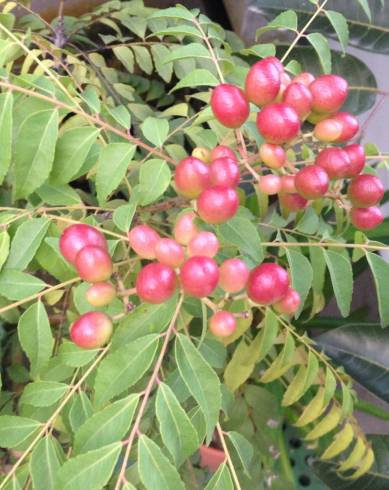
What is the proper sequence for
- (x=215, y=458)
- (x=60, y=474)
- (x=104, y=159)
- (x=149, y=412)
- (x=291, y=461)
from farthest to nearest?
(x=291, y=461) → (x=215, y=458) → (x=149, y=412) → (x=104, y=159) → (x=60, y=474)

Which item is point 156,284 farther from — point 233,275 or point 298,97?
point 298,97

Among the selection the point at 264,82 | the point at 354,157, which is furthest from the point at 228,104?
the point at 354,157

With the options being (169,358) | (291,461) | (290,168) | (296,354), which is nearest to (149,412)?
Answer: (169,358)

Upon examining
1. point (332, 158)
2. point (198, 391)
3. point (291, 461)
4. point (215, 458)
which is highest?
point (332, 158)

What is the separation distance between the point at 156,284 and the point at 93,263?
6 cm

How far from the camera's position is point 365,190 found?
0.57 m

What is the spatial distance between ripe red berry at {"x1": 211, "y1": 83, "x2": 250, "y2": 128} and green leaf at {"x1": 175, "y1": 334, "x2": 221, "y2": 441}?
0.22 metres

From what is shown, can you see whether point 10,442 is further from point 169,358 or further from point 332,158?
point 332,158

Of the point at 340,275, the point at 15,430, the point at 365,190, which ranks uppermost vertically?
the point at 365,190

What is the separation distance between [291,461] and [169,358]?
0.52 m

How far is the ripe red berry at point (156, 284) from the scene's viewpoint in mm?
452

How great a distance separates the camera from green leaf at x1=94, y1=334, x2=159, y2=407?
1.52 feet

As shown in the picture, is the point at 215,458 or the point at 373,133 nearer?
the point at 215,458

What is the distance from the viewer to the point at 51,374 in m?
0.62
